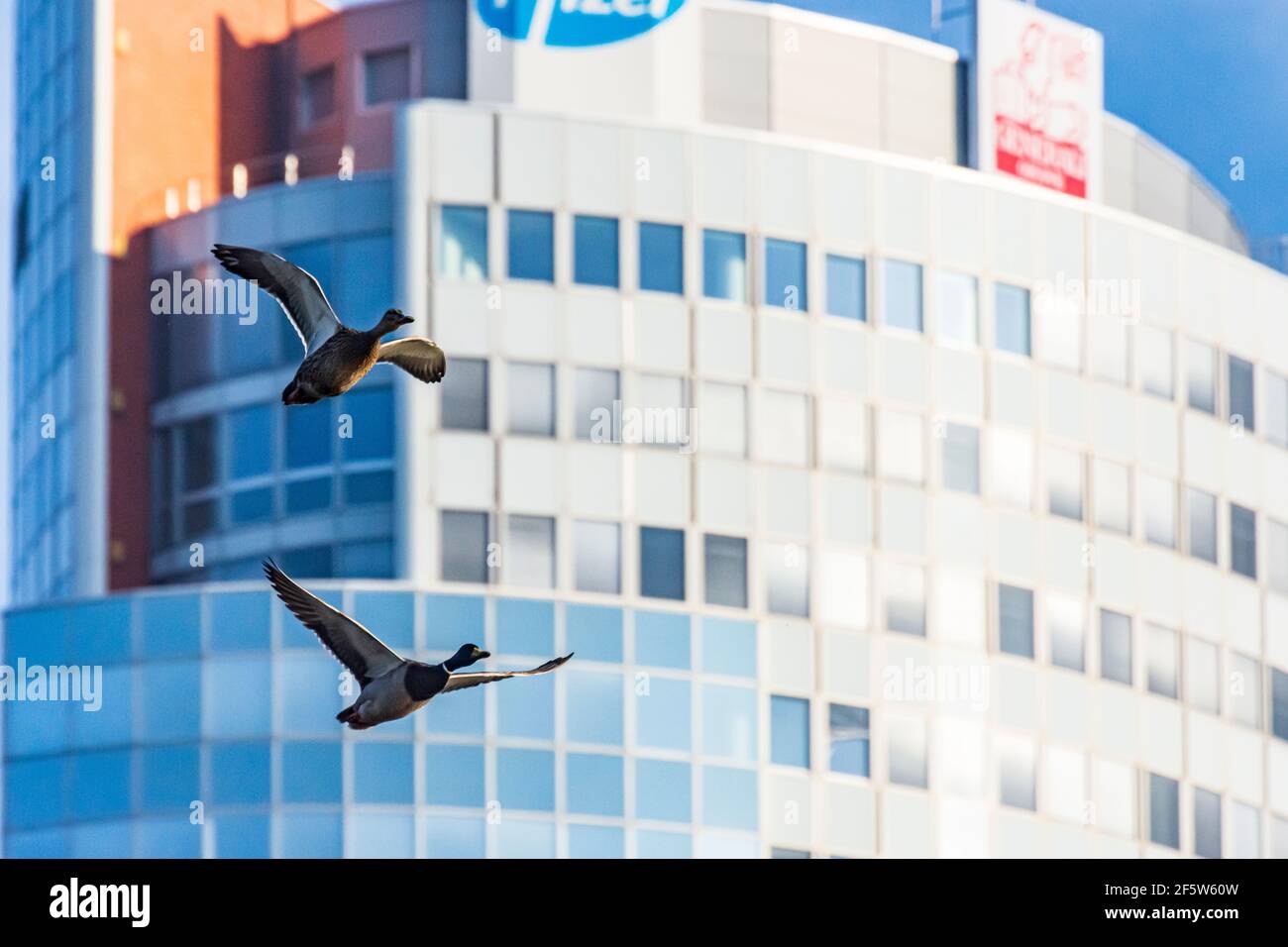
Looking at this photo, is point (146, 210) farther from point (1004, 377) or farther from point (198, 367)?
point (1004, 377)

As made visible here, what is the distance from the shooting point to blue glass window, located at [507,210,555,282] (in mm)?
97750

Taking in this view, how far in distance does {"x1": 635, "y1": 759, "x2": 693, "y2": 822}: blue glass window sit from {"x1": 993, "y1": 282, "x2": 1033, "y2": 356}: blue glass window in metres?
18.2

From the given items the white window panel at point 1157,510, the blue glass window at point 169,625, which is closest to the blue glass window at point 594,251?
the blue glass window at point 169,625

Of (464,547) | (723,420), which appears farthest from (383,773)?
(723,420)

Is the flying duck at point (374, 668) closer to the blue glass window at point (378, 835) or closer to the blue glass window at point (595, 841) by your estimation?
the blue glass window at point (378, 835)

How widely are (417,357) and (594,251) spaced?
48856 mm

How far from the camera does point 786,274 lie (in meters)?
100

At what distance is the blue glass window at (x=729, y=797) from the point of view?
3637 inches

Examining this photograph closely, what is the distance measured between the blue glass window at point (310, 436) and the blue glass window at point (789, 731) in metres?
13.6

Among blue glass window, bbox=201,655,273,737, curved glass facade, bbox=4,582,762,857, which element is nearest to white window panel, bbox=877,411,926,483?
curved glass facade, bbox=4,582,762,857

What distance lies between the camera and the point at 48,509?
103m

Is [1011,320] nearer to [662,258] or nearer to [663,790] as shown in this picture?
[662,258]

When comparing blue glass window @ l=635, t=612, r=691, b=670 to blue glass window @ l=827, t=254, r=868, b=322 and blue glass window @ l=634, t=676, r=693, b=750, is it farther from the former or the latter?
blue glass window @ l=827, t=254, r=868, b=322

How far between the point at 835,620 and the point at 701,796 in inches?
305
